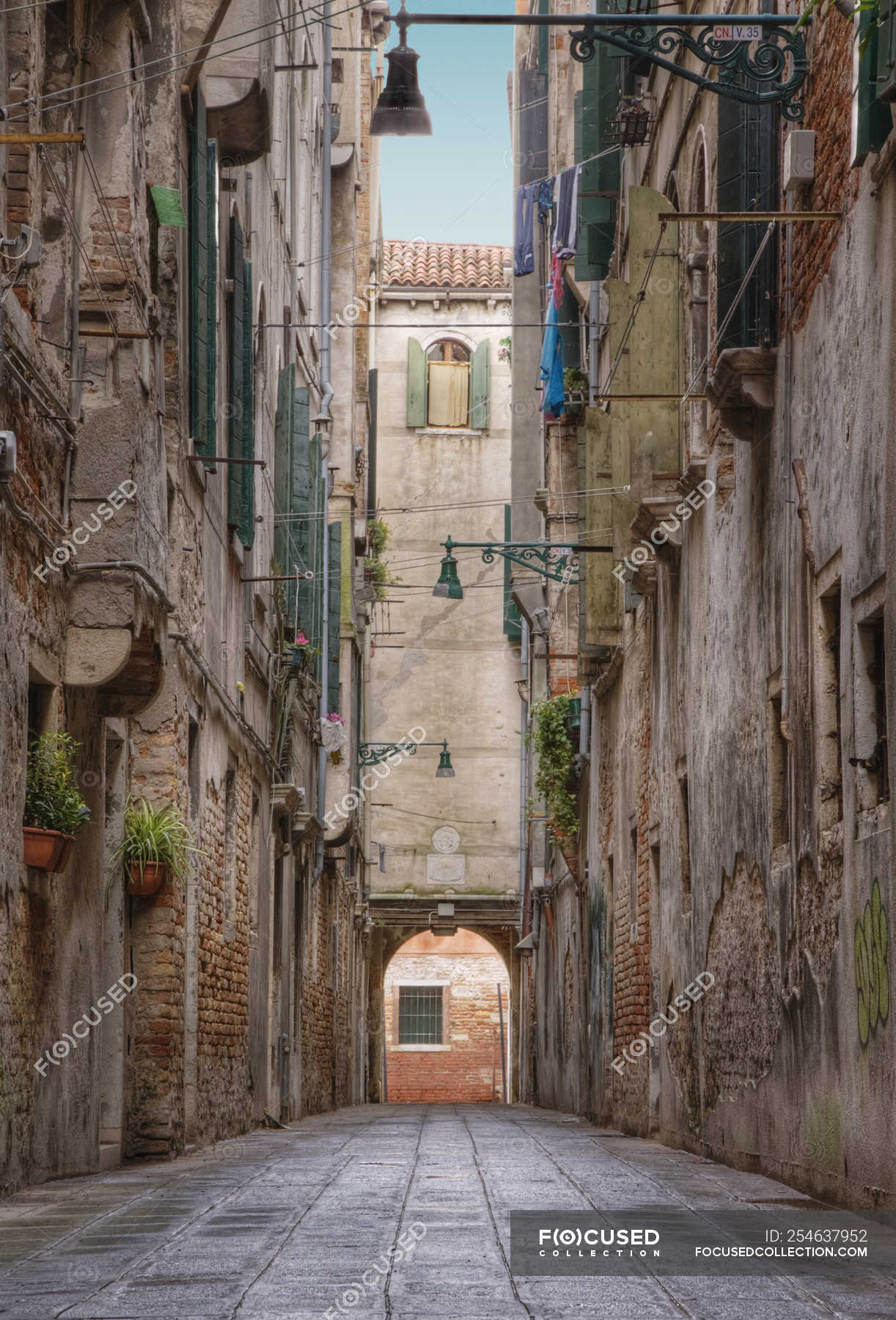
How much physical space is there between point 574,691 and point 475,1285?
67.7 ft

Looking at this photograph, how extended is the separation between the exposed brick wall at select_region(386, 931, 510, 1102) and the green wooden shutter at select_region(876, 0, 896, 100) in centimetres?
3796

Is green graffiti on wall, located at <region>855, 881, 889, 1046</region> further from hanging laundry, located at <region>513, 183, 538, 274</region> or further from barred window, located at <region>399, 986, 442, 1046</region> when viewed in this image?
barred window, located at <region>399, 986, 442, 1046</region>

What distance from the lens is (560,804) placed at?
859 inches

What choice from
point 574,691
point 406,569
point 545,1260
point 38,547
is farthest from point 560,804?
point 406,569

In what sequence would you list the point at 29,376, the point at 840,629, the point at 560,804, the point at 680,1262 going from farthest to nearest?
the point at 560,804, the point at 29,376, the point at 840,629, the point at 680,1262

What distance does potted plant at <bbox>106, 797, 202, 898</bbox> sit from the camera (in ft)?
35.1

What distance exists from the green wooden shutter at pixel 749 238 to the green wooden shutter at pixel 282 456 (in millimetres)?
8745

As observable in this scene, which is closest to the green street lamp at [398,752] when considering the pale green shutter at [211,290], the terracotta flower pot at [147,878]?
the pale green shutter at [211,290]

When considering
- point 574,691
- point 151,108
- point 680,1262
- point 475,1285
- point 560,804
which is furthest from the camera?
point 574,691

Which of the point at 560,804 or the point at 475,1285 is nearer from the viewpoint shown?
the point at 475,1285

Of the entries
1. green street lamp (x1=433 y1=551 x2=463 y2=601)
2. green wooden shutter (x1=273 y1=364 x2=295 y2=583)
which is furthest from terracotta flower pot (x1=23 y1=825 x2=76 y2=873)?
green street lamp (x1=433 y1=551 x2=463 y2=601)

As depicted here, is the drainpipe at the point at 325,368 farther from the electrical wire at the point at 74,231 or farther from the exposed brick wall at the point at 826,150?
the exposed brick wall at the point at 826,150

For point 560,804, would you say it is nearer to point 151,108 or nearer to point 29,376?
point 151,108

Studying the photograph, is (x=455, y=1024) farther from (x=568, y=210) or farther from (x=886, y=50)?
(x=886, y=50)
